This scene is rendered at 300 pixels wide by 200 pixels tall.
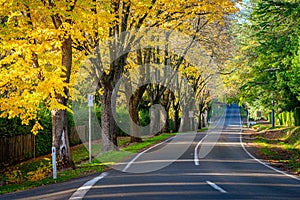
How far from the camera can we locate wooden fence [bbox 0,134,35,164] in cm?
2457

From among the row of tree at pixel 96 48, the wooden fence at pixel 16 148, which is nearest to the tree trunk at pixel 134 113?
the row of tree at pixel 96 48

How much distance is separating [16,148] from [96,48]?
22.5 ft

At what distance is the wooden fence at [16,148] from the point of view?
24.6m

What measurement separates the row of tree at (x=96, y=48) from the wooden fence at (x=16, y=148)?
148cm

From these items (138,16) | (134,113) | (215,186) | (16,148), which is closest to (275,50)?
(138,16)

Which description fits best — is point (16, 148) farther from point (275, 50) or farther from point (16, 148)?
point (275, 50)

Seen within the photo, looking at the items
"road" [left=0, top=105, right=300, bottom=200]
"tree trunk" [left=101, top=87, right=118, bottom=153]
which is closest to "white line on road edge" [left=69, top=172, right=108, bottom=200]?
"road" [left=0, top=105, right=300, bottom=200]

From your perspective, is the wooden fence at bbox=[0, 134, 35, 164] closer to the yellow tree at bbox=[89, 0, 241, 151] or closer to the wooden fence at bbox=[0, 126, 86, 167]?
the wooden fence at bbox=[0, 126, 86, 167]

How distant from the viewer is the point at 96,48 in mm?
25516

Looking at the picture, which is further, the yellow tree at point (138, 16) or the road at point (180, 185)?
the yellow tree at point (138, 16)

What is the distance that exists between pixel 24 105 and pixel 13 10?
323cm

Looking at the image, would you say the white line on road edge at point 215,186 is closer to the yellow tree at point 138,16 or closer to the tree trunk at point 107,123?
the yellow tree at point 138,16

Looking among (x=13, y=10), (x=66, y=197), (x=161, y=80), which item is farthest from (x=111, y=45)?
(x=161, y=80)

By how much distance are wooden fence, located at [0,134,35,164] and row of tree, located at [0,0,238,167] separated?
148 centimetres
